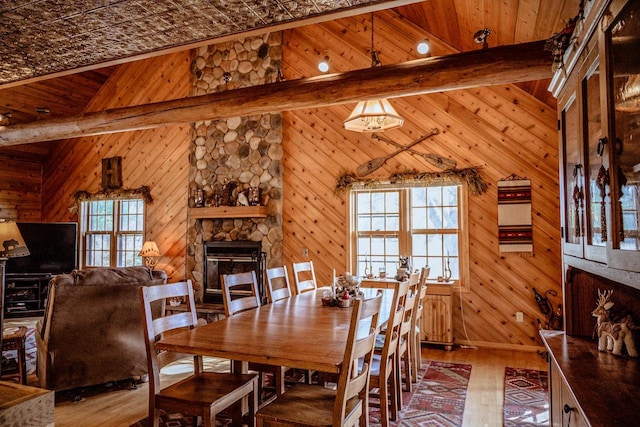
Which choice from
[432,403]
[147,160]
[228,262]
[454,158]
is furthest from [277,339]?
[147,160]

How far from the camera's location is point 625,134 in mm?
1521

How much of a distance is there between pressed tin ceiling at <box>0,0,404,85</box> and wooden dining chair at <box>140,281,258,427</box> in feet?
4.54

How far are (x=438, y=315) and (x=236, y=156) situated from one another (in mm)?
3965

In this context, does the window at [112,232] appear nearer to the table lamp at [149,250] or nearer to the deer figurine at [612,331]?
the table lamp at [149,250]

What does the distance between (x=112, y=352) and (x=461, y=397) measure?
3.03 meters

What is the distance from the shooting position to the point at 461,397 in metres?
3.70

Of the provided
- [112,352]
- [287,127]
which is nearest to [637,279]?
[112,352]

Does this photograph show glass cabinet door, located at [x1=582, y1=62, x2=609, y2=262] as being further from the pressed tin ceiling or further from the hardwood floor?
the hardwood floor

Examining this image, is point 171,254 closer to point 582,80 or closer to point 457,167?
point 457,167

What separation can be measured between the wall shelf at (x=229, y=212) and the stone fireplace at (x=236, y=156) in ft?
0.57

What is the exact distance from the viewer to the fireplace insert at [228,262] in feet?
22.0

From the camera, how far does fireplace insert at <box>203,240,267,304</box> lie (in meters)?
6.71

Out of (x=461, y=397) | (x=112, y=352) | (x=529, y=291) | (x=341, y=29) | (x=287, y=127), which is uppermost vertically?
(x=341, y=29)

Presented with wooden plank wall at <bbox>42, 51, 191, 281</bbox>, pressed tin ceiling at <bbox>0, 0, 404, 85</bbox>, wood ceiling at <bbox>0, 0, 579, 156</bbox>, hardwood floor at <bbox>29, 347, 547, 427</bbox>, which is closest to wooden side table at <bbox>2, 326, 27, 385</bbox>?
hardwood floor at <bbox>29, 347, 547, 427</bbox>
